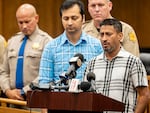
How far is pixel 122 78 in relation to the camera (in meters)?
3.19

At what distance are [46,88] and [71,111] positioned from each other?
189 mm

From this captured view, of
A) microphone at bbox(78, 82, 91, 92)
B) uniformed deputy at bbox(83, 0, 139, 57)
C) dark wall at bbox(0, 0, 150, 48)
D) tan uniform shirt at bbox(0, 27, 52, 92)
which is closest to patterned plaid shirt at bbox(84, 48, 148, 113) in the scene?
microphone at bbox(78, 82, 91, 92)

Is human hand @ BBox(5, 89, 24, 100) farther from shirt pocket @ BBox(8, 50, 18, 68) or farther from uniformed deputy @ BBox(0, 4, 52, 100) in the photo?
shirt pocket @ BBox(8, 50, 18, 68)

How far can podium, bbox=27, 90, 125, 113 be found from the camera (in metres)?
2.55

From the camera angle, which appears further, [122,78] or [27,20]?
[27,20]

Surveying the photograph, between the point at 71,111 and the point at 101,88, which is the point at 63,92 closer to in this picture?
the point at 71,111

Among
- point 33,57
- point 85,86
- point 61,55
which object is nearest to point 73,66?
point 85,86

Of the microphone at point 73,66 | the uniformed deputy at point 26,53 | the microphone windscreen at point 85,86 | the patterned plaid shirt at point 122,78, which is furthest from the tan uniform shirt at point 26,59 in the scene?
the microphone windscreen at point 85,86

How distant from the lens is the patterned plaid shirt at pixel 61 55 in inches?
135

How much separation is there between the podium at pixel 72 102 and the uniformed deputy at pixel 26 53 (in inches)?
60.6

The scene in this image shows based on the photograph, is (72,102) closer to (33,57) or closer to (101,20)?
(101,20)

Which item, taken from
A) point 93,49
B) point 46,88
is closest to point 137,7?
point 93,49

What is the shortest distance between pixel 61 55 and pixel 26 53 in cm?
94

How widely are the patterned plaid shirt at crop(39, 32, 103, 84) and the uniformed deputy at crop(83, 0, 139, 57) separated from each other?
519 millimetres
